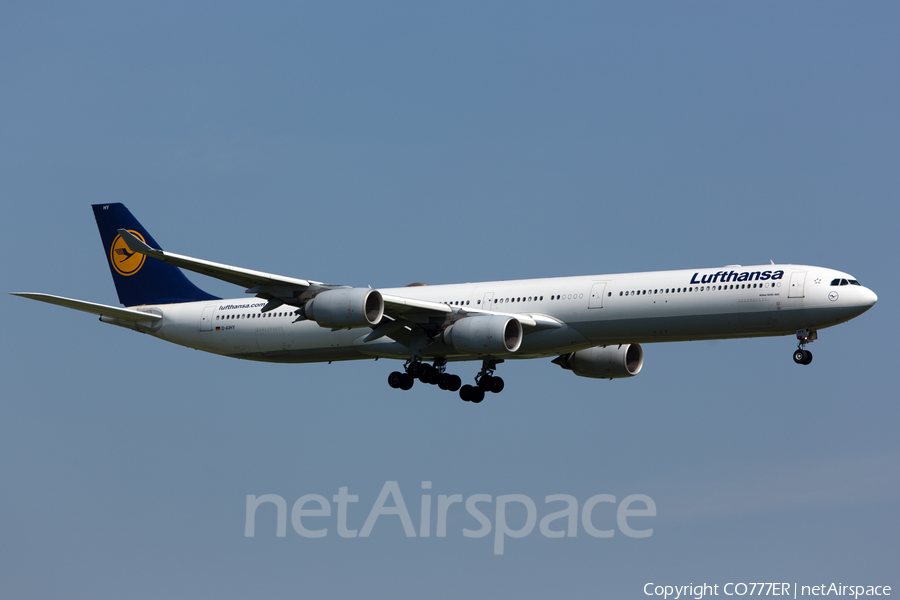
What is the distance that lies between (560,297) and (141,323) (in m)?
20.4

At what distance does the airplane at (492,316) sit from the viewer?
39938 mm

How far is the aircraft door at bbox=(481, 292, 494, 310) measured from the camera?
45375 mm

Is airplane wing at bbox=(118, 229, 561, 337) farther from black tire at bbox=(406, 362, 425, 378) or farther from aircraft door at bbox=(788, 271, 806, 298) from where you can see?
aircraft door at bbox=(788, 271, 806, 298)

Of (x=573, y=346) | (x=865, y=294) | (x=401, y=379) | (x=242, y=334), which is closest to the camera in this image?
(x=865, y=294)

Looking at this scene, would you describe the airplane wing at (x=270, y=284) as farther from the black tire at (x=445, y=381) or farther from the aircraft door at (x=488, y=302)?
the black tire at (x=445, y=381)

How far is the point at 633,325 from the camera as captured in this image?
1639 inches

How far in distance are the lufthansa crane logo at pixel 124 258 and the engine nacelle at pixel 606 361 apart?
20.6 m

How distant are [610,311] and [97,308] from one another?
72.5ft

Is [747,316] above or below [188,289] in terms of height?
below

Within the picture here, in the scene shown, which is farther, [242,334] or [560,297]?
[242,334]

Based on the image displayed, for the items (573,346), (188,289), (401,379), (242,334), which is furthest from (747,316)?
(188,289)

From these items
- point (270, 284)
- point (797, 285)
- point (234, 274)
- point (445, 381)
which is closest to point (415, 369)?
point (445, 381)

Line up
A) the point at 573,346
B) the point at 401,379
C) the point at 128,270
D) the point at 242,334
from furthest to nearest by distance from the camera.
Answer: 1. the point at 128,270
2. the point at 242,334
3. the point at 401,379
4. the point at 573,346

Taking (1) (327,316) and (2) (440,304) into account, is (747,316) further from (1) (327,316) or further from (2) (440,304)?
(1) (327,316)
